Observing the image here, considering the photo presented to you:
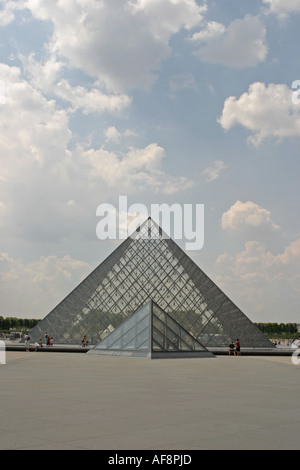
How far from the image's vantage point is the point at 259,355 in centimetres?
3369

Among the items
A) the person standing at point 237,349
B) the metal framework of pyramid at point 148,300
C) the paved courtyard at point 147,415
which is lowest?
the paved courtyard at point 147,415

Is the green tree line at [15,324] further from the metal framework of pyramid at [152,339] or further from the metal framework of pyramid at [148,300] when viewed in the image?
the metal framework of pyramid at [152,339]

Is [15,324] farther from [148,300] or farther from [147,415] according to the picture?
[147,415]

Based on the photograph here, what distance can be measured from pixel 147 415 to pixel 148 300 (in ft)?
122

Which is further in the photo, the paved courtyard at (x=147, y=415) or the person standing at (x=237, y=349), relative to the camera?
the person standing at (x=237, y=349)

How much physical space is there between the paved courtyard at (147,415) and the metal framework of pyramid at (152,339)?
13.4 meters

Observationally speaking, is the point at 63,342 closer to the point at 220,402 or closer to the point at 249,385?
the point at 249,385

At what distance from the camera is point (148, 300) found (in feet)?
147

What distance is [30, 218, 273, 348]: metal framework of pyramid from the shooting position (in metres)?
43.8

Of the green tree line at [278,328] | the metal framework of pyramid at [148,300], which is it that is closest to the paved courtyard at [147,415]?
the metal framework of pyramid at [148,300]

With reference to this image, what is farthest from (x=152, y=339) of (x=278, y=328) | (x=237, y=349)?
(x=278, y=328)

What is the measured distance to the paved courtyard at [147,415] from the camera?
598 cm

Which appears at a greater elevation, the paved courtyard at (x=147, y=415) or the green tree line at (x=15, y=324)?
the green tree line at (x=15, y=324)

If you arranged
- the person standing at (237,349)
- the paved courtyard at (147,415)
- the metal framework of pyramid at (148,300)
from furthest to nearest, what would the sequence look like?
the metal framework of pyramid at (148,300), the person standing at (237,349), the paved courtyard at (147,415)
